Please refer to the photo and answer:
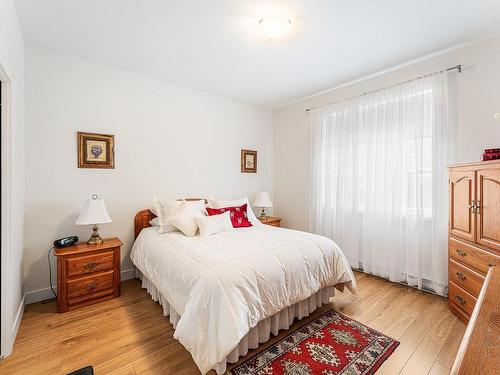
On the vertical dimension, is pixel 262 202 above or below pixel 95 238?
above

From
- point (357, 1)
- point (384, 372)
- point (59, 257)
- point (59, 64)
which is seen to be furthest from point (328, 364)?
point (59, 64)

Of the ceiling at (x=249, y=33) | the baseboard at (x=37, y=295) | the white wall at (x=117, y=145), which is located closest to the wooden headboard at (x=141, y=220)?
the white wall at (x=117, y=145)

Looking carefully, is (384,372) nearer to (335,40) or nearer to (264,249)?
(264,249)

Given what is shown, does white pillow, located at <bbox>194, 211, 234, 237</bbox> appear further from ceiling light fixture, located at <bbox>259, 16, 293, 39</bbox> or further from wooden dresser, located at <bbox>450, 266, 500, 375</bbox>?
wooden dresser, located at <bbox>450, 266, 500, 375</bbox>

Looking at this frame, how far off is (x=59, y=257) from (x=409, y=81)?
416 cm

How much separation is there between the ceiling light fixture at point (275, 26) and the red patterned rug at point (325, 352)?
2.64 metres

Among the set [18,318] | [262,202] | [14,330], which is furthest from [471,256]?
[18,318]

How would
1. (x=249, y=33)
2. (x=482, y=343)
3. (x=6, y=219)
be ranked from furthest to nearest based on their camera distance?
(x=249, y=33) → (x=6, y=219) → (x=482, y=343)

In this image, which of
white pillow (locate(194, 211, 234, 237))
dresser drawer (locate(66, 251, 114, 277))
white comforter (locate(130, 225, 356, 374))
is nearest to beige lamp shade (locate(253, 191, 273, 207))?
white pillow (locate(194, 211, 234, 237))

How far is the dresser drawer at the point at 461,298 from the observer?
6.54ft

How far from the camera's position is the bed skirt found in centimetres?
166

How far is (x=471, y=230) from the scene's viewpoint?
2057mm

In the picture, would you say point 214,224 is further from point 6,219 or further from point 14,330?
point 14,330

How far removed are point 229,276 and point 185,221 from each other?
47.1 inches
